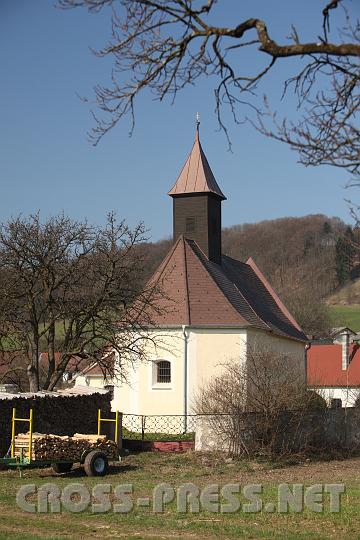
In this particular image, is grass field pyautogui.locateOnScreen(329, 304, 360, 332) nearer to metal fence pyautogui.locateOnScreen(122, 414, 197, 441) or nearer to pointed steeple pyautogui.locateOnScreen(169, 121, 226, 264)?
pointed steeple pyautogui.locateOnScreen(169, 121, 226, 264)

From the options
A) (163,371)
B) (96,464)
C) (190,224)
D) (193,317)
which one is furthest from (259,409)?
(190,224)

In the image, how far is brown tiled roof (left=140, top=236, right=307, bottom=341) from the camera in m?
28.3

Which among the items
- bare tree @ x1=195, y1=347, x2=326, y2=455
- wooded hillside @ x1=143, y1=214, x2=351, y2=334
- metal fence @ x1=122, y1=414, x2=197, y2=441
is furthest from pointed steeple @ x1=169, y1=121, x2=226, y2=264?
wooded hillside @ x1=143, y1=214, x2=351, y2=334

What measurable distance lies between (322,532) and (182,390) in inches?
733

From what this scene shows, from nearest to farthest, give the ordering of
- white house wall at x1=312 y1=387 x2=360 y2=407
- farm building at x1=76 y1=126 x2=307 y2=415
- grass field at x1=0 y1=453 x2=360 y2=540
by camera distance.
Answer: grass field at x1=0 y1=453 x2=360 y2=540
white house wall at x1=312 y1=387 x2=360 y2=407
farm building at x1=76 y1=126 x2=307 y2=415

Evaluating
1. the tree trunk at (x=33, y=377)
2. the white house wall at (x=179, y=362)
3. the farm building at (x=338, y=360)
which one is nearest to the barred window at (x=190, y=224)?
the white house wall at (x=179, y=362)

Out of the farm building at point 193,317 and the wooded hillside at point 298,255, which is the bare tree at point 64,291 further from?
the wooded hillside at point 298,255

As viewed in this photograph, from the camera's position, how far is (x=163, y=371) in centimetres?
2848

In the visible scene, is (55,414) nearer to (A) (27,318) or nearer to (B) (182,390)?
(A) (27,318)

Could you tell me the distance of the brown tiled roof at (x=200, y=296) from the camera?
28.3 meters

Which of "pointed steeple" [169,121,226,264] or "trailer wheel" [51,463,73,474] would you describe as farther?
"pointed steeple" [169,121,226,264]

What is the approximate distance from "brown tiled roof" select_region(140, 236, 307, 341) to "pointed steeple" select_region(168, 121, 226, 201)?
231 centimetres

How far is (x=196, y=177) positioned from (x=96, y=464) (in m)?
18.6

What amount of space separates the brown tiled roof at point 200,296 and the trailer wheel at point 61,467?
10085 mm
